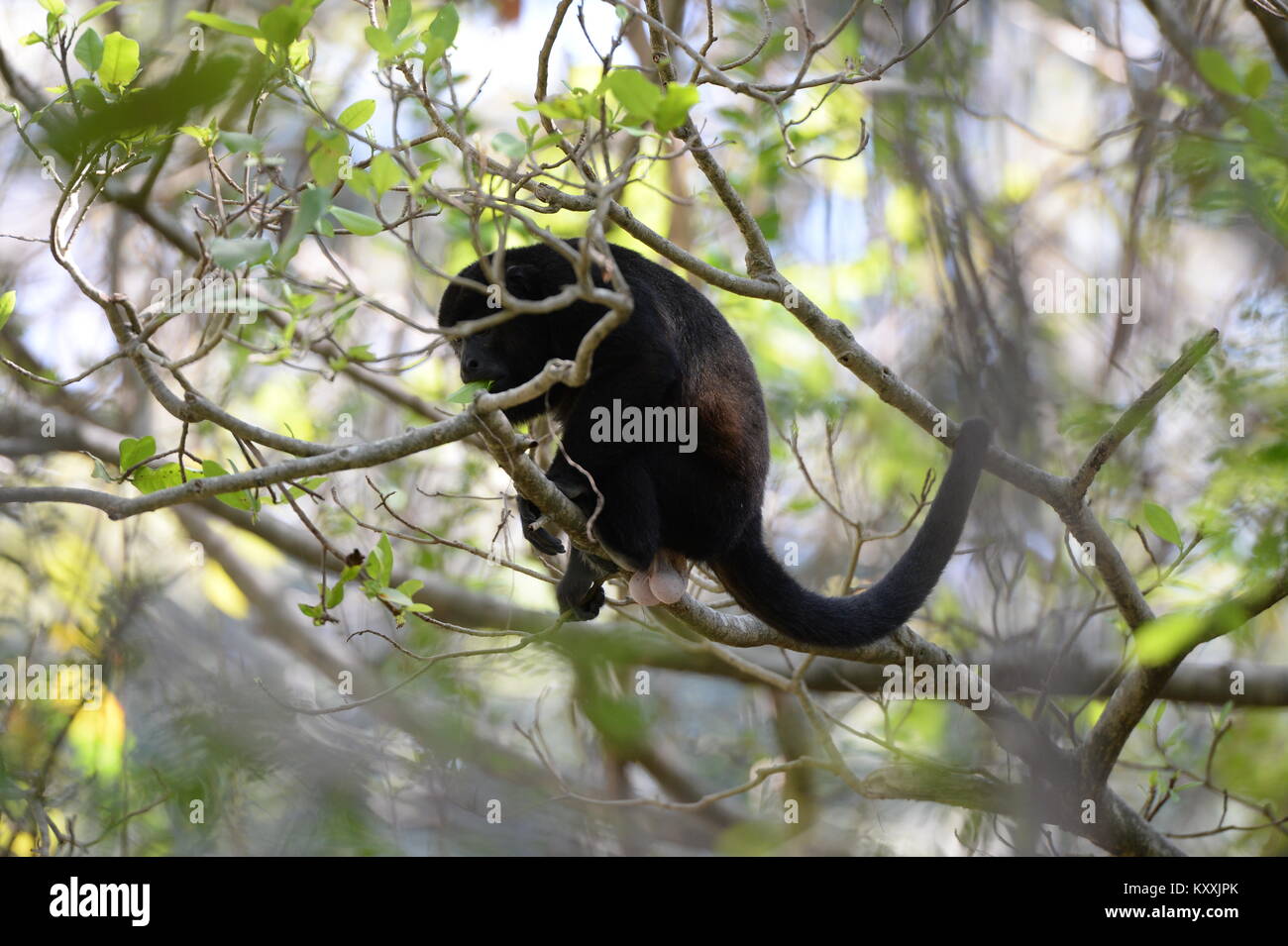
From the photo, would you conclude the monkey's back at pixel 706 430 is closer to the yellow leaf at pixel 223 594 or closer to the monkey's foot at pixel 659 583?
the monkey's foot at pixel 659 583

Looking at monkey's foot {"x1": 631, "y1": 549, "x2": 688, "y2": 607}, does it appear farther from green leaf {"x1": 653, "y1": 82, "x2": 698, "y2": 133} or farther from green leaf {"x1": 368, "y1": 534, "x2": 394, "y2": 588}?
green leaf {"x1": 653, "y1": 82, "x2": 698, "y2": 133}

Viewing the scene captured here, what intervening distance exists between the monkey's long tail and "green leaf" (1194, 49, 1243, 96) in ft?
5.30

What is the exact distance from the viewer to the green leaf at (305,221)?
192 cm

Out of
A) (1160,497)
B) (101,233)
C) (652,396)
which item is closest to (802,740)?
(1160,497)

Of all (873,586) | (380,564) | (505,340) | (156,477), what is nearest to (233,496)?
(156,477)

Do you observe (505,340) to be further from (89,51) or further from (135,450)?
(89,51)

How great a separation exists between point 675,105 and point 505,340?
6.38ft

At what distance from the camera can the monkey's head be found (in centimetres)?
381

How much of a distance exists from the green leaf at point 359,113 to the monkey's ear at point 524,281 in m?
1.29

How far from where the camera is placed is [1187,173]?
4121 millimetres

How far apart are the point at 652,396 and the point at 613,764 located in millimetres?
3365

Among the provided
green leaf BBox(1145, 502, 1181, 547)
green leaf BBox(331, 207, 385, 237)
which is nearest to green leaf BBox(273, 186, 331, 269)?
green leaf BBox(331, 207, 385, 237)

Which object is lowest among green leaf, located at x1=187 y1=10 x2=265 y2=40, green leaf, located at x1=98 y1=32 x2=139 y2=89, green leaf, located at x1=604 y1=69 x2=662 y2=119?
green leaf, located at x1=604 y1=69 x2=662 y2=119

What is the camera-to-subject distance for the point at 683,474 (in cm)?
351
